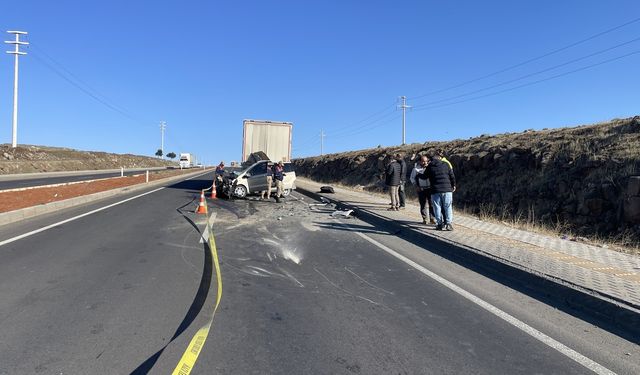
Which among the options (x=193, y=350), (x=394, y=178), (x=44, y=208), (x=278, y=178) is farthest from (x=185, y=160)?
(x=193, y=350)

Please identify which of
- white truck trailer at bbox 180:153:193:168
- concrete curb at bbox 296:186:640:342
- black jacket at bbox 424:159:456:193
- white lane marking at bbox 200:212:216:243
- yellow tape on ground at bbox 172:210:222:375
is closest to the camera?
yellow tape on ground at bbox 172:210:222:375

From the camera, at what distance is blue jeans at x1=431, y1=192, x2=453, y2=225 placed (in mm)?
10516

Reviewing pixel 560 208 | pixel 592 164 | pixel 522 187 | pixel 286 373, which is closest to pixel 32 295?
pixel 286 373

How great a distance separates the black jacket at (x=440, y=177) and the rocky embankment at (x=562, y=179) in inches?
171

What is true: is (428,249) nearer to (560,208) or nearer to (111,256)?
(111,256)

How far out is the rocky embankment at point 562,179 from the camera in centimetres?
1278

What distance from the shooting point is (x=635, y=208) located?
460 inches

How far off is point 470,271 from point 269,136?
18.8 meters

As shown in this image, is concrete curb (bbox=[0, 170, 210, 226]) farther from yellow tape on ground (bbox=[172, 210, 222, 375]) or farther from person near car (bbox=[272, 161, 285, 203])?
yellow tape on ground (bbox=[172, 210, 222, 375])

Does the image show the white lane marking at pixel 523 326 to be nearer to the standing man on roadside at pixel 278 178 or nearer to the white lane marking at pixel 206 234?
the white lane marking at pixel 206 234

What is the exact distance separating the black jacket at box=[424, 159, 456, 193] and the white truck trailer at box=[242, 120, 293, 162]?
14.9 metres

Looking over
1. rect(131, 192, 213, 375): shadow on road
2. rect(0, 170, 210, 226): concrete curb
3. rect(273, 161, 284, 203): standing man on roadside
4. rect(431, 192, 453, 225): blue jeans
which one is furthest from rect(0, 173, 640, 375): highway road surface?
rect(273, 161, 284, 203): standing man on roadside

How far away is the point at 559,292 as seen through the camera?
19.2 feet

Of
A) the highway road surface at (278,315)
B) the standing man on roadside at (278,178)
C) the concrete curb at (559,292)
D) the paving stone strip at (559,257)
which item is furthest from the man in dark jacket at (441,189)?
the standing man on roadside at (278,178)
